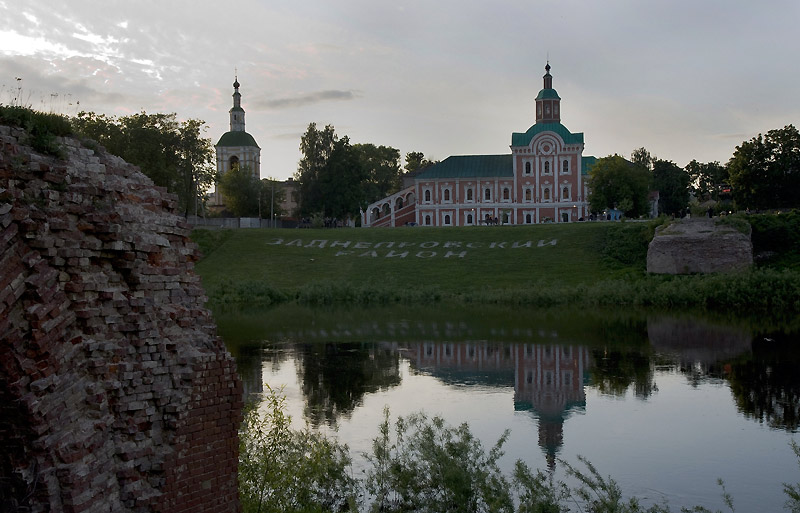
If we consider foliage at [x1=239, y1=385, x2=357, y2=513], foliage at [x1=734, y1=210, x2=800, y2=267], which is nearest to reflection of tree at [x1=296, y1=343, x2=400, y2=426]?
foliage at [x1=239, y1=385, x2=357, y2=513]

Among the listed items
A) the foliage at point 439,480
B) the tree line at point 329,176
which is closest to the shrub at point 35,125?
the foliage at point 439,480

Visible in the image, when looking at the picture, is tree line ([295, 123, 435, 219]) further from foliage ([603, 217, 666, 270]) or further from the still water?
the still water

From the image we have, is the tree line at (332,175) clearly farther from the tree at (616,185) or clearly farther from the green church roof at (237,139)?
the green church roof at (237,139)

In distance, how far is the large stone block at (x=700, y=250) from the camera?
4884 centimetres

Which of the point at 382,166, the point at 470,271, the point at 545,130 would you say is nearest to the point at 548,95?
the point at 545,130

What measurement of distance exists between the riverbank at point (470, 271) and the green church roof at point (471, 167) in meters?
28.7

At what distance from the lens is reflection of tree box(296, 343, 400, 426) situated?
60.6ft

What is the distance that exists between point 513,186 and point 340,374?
7366 cm

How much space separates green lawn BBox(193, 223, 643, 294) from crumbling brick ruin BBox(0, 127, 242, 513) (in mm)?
39528

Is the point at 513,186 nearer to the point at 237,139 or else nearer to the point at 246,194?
the point at 246,194

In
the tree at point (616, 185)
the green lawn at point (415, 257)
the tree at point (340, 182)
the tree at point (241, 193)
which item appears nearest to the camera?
the green lawn at point (415, 257)

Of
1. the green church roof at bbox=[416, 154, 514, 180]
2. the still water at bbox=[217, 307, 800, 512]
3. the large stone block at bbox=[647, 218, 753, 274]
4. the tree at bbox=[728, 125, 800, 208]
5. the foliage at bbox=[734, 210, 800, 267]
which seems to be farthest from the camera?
the green church roof at bbox=[416, 154, 514, 180]

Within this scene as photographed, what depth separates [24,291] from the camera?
6.31m

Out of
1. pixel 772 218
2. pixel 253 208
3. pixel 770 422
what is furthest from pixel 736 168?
pixel 770 422
